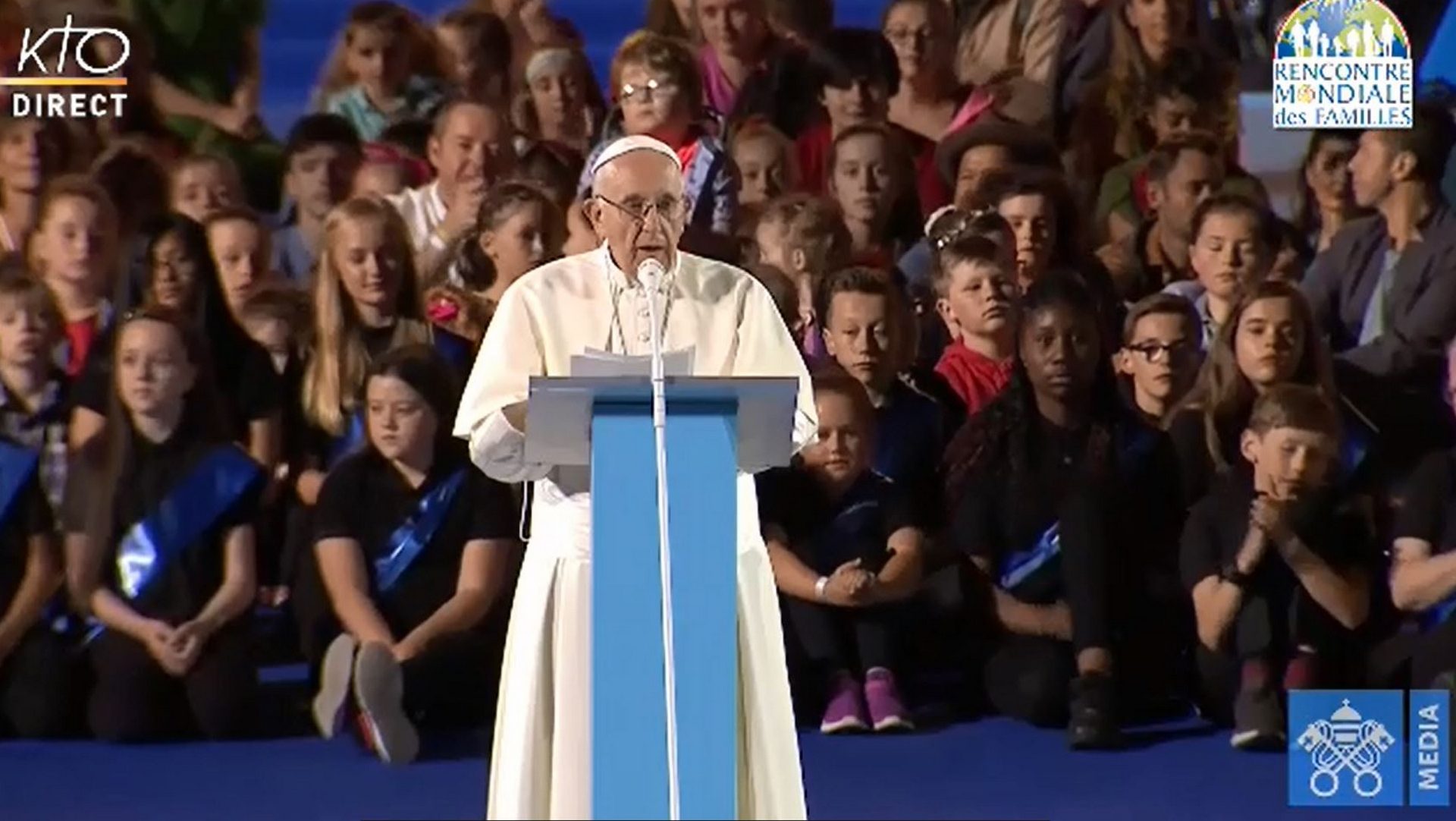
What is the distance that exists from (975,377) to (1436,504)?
1250 mm

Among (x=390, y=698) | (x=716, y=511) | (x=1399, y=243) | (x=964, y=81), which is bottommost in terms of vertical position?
(x=390, y=698)

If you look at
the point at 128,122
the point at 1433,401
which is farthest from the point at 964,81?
the point at 128,122

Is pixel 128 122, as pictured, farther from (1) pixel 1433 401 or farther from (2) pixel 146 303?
(1) pixel 1433 401

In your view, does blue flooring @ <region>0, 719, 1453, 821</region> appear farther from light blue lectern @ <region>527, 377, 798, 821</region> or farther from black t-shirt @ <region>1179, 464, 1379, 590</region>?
light blue lectern @ <region>527, 377, 798, 821</region>

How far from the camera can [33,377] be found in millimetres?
7277

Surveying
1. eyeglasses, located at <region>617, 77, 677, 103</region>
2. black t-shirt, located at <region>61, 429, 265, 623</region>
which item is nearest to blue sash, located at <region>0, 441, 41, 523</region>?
black t-shirt, located at <region>61, 429, 265, 623</region>

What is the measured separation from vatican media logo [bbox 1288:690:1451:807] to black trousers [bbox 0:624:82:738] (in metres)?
3.20

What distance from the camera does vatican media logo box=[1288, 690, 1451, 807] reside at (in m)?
7.02

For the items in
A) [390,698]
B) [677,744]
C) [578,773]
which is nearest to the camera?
[677,744]

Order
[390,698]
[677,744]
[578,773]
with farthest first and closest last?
[390,698]
[578,773]
[677,744]

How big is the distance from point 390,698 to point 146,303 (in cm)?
125

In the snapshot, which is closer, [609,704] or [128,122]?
[609,704]

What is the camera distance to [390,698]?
23.3 feet

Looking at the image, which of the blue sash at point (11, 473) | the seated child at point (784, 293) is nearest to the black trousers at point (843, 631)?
the seated child at point (784, 293)
